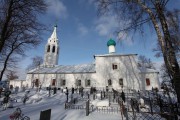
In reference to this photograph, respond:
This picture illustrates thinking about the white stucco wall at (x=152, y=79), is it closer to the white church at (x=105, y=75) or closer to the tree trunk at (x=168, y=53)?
the white church at (x=105, y=75)

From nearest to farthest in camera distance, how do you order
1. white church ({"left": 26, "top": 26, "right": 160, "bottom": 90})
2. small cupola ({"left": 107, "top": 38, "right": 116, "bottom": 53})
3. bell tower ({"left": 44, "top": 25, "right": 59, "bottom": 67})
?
1. white church ({"left": 26, "top": 26, "right": 160, "bottom": 90})
2. small cupola ({"left": 107, "top": 38, "right": 116, "bottom": 53})
3. bell tower ({"left": 44, "top": 25, "right": 59, "bottom": 67})

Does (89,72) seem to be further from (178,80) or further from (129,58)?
(178,80)

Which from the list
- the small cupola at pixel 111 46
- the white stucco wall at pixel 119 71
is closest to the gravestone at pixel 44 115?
the white stucco wall at pixel 119 71

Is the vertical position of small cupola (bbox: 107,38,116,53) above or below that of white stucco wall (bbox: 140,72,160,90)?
above

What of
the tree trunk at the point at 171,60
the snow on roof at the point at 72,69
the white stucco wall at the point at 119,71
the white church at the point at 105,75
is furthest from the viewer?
the snow on roof at the point at 72,69

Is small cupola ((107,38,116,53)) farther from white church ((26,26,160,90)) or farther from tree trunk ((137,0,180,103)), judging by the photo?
tree trunk ((137,0,180,103))

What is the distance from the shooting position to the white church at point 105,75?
96.3 ft

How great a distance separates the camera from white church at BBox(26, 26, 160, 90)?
29.3 m

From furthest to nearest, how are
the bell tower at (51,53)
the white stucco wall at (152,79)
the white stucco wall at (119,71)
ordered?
1. the bell tower at (51,53)
2. the white stucco wall at (152,79)
3. the white stucco wall at (119,71)

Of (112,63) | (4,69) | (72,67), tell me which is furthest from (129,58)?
(4,69)

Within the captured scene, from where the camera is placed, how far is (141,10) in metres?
7.32

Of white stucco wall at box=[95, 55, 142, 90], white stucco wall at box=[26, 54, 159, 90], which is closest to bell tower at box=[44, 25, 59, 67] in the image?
white stucco wall at box=[26, 54, 159, 90]

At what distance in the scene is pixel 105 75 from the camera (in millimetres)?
30297

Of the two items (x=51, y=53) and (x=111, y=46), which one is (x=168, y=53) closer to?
(x=111, y=46)
